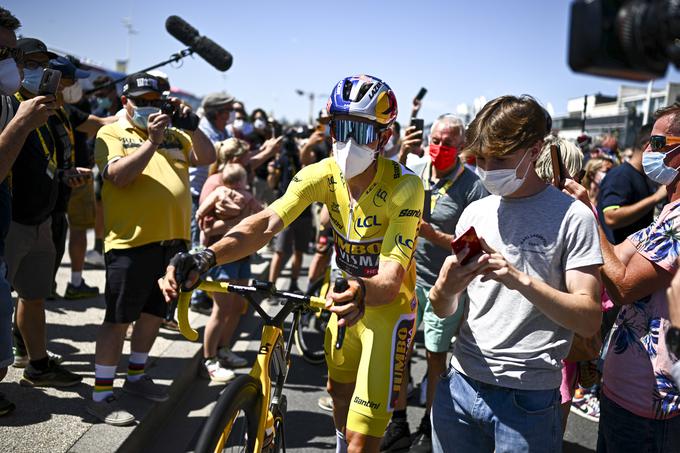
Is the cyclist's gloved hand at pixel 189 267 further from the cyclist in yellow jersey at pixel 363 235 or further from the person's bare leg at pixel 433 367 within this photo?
the person's bare leg at pixel 433 367

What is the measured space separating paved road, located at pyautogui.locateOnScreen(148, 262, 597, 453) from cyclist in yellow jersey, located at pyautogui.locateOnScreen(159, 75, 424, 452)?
3.65 feet

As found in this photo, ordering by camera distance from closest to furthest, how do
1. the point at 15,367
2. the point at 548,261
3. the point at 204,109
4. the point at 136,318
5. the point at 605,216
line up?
the point at 548,261, the point at 136,318, the point at 15,367, the point at 605,216, the point at 204,109

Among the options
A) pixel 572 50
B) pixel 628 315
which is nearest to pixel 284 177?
pixel 628 315

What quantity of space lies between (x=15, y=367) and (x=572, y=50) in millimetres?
4361

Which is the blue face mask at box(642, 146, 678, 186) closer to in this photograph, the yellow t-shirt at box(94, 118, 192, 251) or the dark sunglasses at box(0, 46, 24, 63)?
the yellow t-shirt at box(94, 118, 192, 251)

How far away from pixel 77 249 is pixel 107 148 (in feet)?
9.05

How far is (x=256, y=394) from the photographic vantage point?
8.18 feet

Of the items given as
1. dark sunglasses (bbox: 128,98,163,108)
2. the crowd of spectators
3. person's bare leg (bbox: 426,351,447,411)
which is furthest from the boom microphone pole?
person's bare leg (bbox: 426,351,447,411)

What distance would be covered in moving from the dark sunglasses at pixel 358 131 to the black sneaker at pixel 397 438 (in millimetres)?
2150

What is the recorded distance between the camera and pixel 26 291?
387 cm

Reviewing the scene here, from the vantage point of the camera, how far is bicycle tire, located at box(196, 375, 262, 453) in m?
2.12

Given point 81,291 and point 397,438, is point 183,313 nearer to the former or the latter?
point 397,438

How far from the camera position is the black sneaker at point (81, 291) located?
602cm

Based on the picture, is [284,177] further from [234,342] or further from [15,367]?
[15,367]
